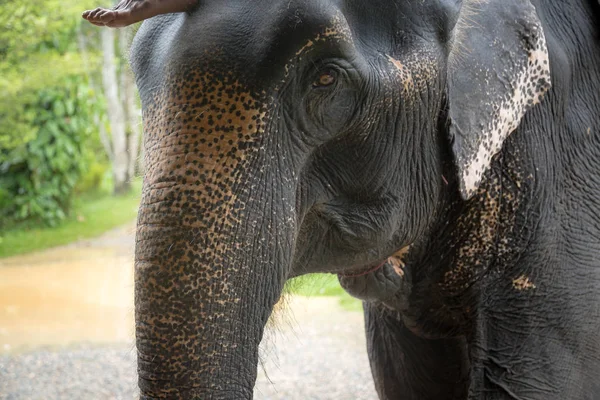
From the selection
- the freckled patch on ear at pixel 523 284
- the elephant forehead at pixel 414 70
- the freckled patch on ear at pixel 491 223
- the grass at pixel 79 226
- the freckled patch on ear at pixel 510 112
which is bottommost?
the grass at pixel 79 226

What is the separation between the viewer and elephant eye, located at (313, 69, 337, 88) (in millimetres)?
1460

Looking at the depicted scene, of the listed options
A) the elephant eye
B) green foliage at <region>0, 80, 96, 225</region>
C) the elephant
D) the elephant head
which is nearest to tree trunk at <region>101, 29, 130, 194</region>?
green foliage at <region>0, 80, 96, 225</region>

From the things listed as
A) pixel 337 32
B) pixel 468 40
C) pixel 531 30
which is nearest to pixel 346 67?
pixel 337 32

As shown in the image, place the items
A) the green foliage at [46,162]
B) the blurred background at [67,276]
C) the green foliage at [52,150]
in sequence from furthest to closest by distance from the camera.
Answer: the green foliage at [46,162] → the green foliage at [52,150] → the blurred background at [67,276]

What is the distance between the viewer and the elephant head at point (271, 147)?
1.31m

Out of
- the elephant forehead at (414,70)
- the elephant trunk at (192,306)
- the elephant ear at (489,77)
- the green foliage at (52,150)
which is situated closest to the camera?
the elephant trunk at (192,306)

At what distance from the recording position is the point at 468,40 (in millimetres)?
1783

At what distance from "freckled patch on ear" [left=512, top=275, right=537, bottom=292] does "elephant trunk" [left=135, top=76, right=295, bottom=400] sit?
2.38 feet

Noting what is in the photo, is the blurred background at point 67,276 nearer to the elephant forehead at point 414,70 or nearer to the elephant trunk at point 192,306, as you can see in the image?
the elephant trunk at point 192,306

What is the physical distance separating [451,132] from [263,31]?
0.53m

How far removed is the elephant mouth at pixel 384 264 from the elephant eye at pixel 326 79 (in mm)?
579

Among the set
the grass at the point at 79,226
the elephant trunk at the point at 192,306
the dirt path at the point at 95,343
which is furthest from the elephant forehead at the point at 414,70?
the grass at the point at 79,226

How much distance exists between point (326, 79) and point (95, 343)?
19.4 ft

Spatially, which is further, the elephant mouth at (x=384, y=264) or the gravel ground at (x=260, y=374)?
the gravel ground at (x=260, y=374)
